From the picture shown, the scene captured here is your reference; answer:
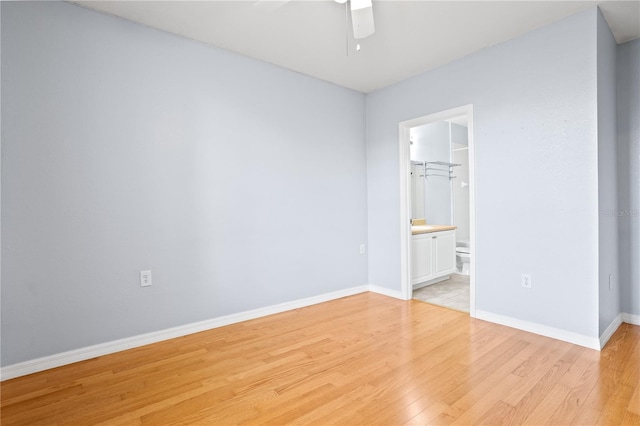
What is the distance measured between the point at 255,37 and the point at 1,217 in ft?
7.25

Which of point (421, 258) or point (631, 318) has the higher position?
point (421, 258)

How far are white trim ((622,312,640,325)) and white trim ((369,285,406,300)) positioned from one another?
195cm

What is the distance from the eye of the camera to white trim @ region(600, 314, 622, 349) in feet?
7.99

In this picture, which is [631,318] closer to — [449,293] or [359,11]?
[449,293]

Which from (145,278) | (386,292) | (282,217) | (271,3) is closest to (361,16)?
(271,3)

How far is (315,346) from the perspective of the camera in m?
2.52

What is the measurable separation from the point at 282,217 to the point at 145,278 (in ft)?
4.44

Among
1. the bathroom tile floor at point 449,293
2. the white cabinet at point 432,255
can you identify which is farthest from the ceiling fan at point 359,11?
the bathroom tile floor at point 449,293

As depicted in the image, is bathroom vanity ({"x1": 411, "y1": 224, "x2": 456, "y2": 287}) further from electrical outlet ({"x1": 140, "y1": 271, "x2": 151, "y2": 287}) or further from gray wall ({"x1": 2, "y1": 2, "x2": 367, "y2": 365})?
electrical outlet ({"x1": 140, "y1": 271, "x2": 151, "y2": 287})

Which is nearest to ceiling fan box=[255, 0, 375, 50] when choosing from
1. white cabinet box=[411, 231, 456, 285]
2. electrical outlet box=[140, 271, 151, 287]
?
electrical outlet box=[140, 271, 151, 287]

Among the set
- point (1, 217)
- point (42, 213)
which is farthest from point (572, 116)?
point (1, 217)

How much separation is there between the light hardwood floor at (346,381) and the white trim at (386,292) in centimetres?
94

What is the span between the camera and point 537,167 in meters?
2.67

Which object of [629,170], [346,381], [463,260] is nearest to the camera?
[346,381]
